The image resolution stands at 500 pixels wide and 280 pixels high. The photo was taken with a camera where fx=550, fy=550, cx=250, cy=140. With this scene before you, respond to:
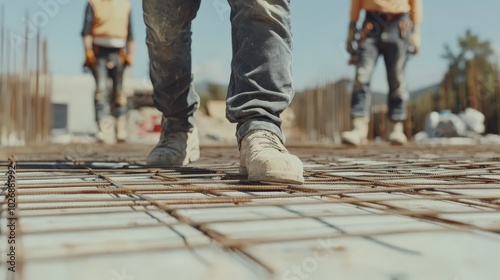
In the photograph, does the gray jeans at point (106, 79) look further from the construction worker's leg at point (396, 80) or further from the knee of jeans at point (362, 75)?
the construction worker's leg at point (396, 80)

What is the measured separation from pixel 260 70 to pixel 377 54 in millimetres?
2772

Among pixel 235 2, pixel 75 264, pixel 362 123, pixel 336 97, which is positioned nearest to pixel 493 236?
pixel 75 264

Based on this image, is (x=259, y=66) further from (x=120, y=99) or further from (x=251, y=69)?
(x=120, y=99)

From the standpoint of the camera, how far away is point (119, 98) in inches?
215

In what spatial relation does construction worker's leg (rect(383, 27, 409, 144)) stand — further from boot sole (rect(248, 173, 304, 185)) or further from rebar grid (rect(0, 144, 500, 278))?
boot sole (rect(248, 173, 304, 185))

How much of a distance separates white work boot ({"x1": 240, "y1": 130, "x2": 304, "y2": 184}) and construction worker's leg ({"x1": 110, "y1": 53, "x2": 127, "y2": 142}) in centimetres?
412

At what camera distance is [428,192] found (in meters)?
1.08

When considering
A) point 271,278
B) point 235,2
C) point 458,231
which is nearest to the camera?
point 271,278

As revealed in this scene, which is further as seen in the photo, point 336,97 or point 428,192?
point 336,97

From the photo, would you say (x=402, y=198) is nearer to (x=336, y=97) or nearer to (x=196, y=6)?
(x=196, y=6)

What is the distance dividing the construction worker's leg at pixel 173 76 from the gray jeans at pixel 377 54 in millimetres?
2182

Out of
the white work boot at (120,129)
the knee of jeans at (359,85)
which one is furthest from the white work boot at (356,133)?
the white work boot at (120,129)

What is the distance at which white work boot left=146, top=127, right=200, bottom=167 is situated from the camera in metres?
1.83

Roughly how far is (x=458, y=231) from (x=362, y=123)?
339cm
